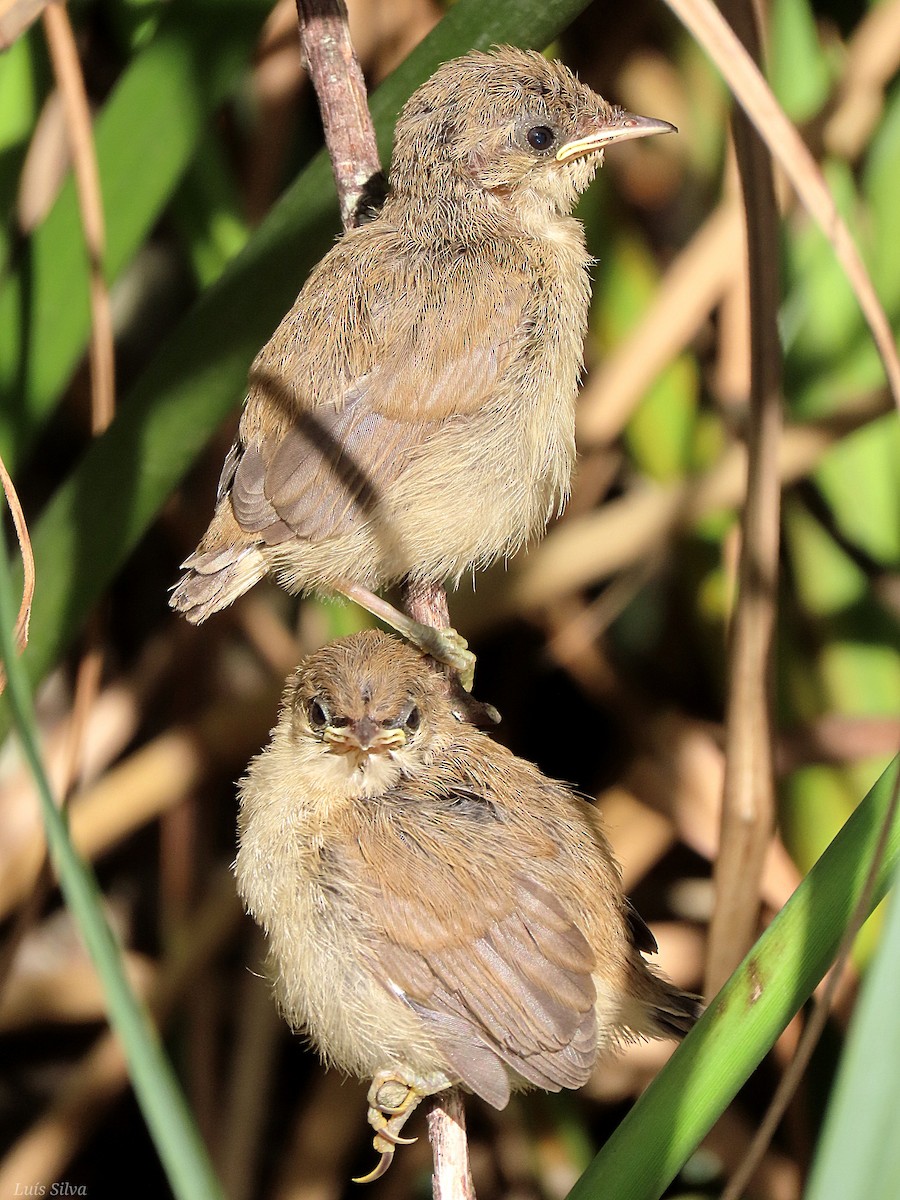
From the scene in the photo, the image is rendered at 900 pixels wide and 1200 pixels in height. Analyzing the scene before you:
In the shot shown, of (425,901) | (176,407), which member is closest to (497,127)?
(176,407)

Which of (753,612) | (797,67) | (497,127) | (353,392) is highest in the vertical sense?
(797,67)

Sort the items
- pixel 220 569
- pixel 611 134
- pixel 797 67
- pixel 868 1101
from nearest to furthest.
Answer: pixel 868 1101 < pixel 220 569 < pixel 611 134 < pixel 797 67

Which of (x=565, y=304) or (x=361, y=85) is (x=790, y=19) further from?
(x=361, y=85)

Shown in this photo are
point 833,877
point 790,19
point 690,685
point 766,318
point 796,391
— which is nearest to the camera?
point 833,877

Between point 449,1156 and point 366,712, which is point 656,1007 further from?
point 366,712

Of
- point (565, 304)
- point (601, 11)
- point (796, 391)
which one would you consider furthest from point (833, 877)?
point (601, 11)

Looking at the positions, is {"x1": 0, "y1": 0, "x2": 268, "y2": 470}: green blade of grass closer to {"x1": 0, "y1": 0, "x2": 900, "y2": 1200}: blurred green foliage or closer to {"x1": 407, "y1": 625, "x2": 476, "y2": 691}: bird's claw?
{"x1": 0, "y1": 0, "x2": 900, "y2": 1200}: blurred green foliage

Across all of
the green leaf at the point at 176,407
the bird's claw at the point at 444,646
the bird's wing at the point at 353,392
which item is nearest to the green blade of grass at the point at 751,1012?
the bird's claw at the point at 444,646
